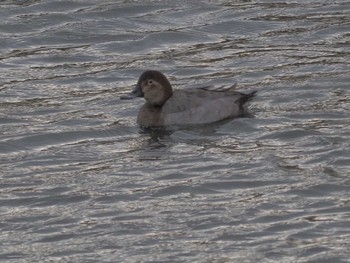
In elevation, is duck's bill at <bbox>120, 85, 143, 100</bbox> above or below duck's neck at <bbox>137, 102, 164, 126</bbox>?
above

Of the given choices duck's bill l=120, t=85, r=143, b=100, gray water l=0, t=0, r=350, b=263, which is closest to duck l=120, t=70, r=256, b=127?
duck's bill l=120, t=85, r=143, b=100

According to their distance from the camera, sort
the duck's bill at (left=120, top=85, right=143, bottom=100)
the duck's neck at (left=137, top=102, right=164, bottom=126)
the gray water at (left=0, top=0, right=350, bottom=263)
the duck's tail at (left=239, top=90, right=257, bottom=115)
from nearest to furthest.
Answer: the gray water at (left=0, top=0, right=350, bottom=263), the duck's neck at (left=137, top=102, right=164, bottom=126), the duck's tail at (left=239, top=90, right=257, bottom=115), the duck's bill at (left=120, top=85, right=143, bottom=100)

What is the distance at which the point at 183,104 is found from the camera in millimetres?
16016

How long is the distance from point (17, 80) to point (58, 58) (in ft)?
4.00

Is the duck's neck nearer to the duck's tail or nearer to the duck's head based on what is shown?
the duck's head

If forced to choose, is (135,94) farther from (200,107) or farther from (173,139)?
(173,139)

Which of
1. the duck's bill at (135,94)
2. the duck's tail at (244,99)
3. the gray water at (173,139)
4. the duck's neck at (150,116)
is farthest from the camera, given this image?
the duck's bill at (135,94)

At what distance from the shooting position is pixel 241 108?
16.1 meters

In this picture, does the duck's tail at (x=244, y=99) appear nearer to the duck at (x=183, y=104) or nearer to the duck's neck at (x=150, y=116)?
the duck at (x=183, y=104)

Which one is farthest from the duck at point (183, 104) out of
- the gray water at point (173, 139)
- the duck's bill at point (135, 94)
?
the gray water at point (173, 139)

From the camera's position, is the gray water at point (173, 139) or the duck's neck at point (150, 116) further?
the duck's neck at point (150, 116)

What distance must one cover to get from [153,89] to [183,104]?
1.39ft

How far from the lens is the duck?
16.0 m

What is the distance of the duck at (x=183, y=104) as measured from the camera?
15977mm
